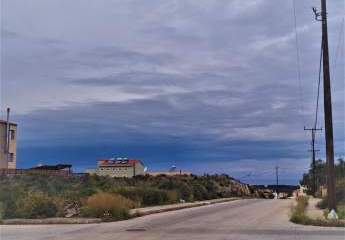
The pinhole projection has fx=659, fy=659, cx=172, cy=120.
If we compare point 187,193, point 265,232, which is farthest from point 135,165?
point 265,232

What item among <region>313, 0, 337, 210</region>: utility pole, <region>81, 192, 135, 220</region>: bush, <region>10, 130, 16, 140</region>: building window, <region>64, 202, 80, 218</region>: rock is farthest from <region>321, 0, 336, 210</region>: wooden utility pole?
<region>10, 130, 16, 140</region>: building window

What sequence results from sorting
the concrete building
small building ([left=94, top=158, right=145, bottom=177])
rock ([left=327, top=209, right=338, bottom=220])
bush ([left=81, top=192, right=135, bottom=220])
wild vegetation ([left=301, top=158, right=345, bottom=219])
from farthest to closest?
small building ([left=94, top=158, right=145, bottom=177]) → the concrete building → wild vegetation ([left=301, top=158, right=345, bottom=219]) → bush ([left=81, top=192, right=135, bottom=220]) → rock ([left=327, top=209, right=338, bottom=220])

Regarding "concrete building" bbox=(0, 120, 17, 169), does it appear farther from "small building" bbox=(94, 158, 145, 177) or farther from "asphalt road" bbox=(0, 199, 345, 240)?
"asphalt road" bbox=(0, 199, 345, 240)

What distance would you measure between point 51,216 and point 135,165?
7413cm

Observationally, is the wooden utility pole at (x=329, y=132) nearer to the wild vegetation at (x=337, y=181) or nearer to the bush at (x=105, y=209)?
the wild vegetation at (x=337, y=181)

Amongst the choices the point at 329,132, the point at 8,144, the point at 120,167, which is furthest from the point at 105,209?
the point at 120,167

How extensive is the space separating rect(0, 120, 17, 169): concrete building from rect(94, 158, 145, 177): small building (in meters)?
17.5

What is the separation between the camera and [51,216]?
29.4 m

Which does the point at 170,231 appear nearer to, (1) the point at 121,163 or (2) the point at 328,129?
(2) the point at 328,129

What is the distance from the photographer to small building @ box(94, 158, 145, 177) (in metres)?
100

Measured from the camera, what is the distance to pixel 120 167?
103m

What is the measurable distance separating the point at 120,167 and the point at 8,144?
2625cm

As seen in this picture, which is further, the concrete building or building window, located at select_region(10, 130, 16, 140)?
building window, located at select_region(10, 130, 16, 140)

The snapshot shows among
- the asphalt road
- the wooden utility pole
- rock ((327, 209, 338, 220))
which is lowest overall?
the asphalt road
